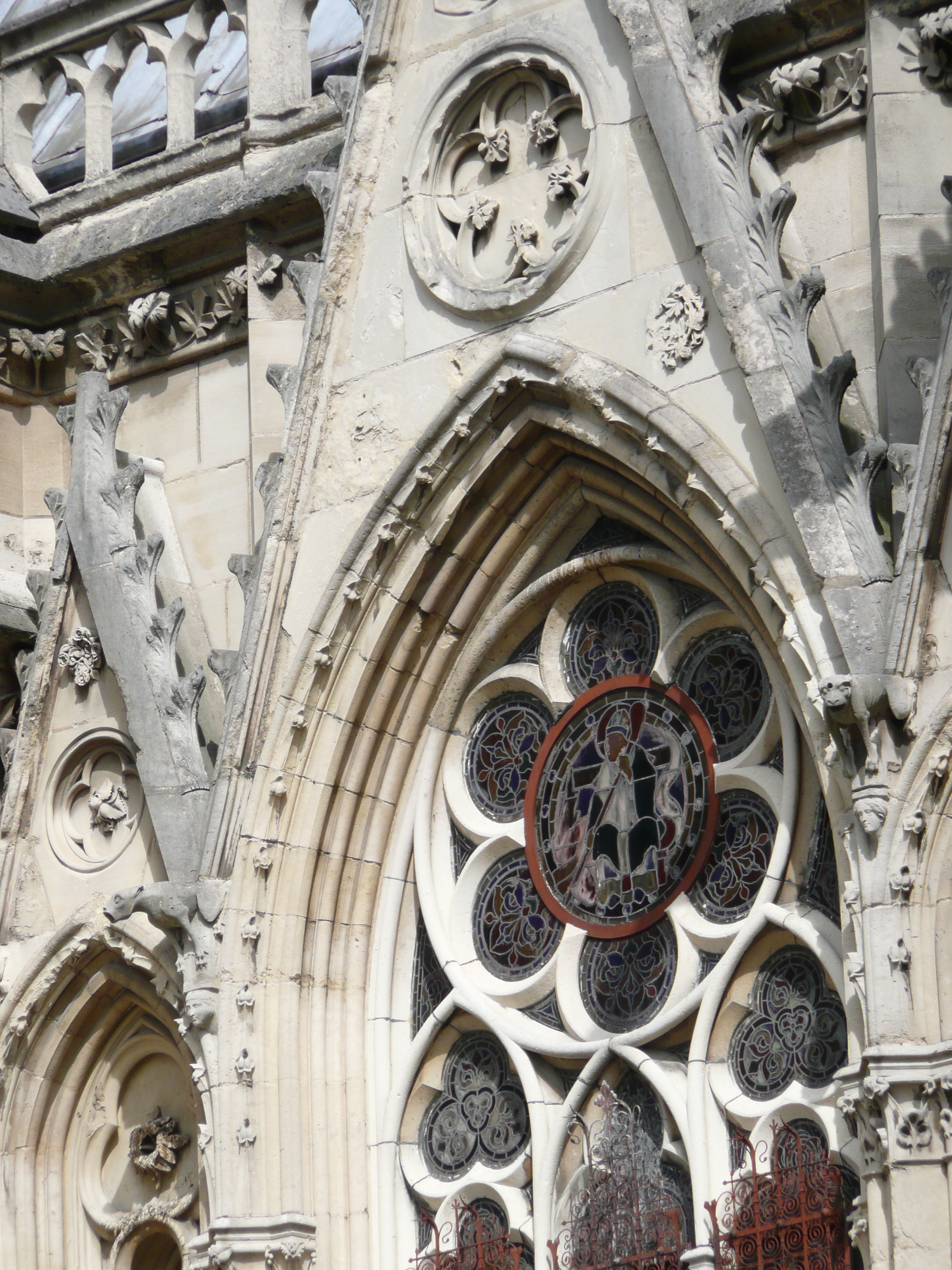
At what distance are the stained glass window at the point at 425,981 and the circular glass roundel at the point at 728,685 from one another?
1522mm

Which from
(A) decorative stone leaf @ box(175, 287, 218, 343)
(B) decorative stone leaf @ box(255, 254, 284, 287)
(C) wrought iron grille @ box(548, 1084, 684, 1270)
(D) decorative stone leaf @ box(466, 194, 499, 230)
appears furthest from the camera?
(A) decorative stone leaf @ box(175, 287, 218, 343)

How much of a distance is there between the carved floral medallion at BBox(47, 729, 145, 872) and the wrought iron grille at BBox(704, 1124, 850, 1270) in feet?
10.9

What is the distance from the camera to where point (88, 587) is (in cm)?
1198

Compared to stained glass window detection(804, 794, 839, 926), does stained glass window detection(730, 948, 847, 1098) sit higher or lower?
lower

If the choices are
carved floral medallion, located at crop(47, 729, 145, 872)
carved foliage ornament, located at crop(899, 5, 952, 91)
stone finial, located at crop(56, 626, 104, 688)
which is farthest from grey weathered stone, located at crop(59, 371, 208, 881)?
carved foliage ornament, located at crop(899, 5, 952, 91)

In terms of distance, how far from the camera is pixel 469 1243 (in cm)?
1070

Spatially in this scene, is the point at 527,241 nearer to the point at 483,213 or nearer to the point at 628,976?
the point at 483,213

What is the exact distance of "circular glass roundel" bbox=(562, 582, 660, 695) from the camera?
1105cm

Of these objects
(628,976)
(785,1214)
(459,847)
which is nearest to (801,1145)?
(785,1214)

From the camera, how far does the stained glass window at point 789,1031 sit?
988 centimetres

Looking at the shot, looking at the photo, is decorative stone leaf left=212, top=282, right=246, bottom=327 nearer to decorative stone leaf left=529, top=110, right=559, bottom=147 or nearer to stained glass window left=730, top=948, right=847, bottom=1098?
decorative stone leaf left=529, top=110, right=559, bottom=147

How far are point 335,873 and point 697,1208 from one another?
2.19m

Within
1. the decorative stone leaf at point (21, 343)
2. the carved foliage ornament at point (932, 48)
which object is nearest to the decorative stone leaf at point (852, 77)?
the carved foliage ornament at point (932, 48)

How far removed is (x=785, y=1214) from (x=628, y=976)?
125cm
